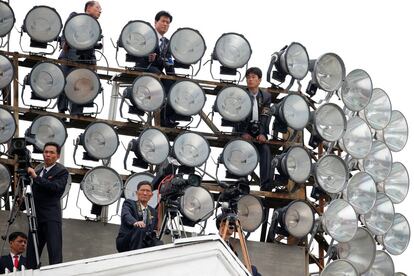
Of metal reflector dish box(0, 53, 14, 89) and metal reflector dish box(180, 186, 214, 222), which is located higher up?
metal reflector dish box(0, 53, 14, 89)

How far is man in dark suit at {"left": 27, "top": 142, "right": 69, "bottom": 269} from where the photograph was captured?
83.3 ft

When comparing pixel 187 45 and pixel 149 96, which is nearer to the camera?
pixel 149 96

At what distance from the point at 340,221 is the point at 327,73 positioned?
288 centimetres

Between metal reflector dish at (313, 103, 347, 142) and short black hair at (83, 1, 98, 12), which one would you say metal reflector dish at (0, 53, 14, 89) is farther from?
metal reflector dish at (313, 103, 347, 142)

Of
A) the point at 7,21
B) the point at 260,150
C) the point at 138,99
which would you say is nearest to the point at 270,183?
the point at 260,150

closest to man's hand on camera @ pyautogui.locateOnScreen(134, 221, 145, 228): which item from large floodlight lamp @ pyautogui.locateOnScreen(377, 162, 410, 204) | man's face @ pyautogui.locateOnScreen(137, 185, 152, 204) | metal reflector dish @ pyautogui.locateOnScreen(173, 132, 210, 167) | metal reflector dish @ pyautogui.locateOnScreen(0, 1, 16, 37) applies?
man's face @ pyautogui.locateOnScreen(137, 185, 152, 204)

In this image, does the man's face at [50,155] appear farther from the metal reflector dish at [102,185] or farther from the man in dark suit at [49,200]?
the metal reflector dish at [102,185]

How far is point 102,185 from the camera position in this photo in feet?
98.0

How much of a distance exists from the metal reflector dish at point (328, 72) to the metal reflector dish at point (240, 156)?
7.10 ft

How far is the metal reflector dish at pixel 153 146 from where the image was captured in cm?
3023

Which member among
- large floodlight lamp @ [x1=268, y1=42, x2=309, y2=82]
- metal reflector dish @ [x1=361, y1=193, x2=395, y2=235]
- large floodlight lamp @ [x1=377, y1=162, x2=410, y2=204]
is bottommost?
metal reflector dish @ [x1=361, y1=193, x2=395, y2=235]

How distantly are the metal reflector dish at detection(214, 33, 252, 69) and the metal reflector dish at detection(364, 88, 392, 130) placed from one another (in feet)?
9.33

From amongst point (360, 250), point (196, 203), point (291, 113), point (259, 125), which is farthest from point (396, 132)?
point (196, 203)

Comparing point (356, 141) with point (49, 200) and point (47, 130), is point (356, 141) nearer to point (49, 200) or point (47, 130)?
point (47, 130)
